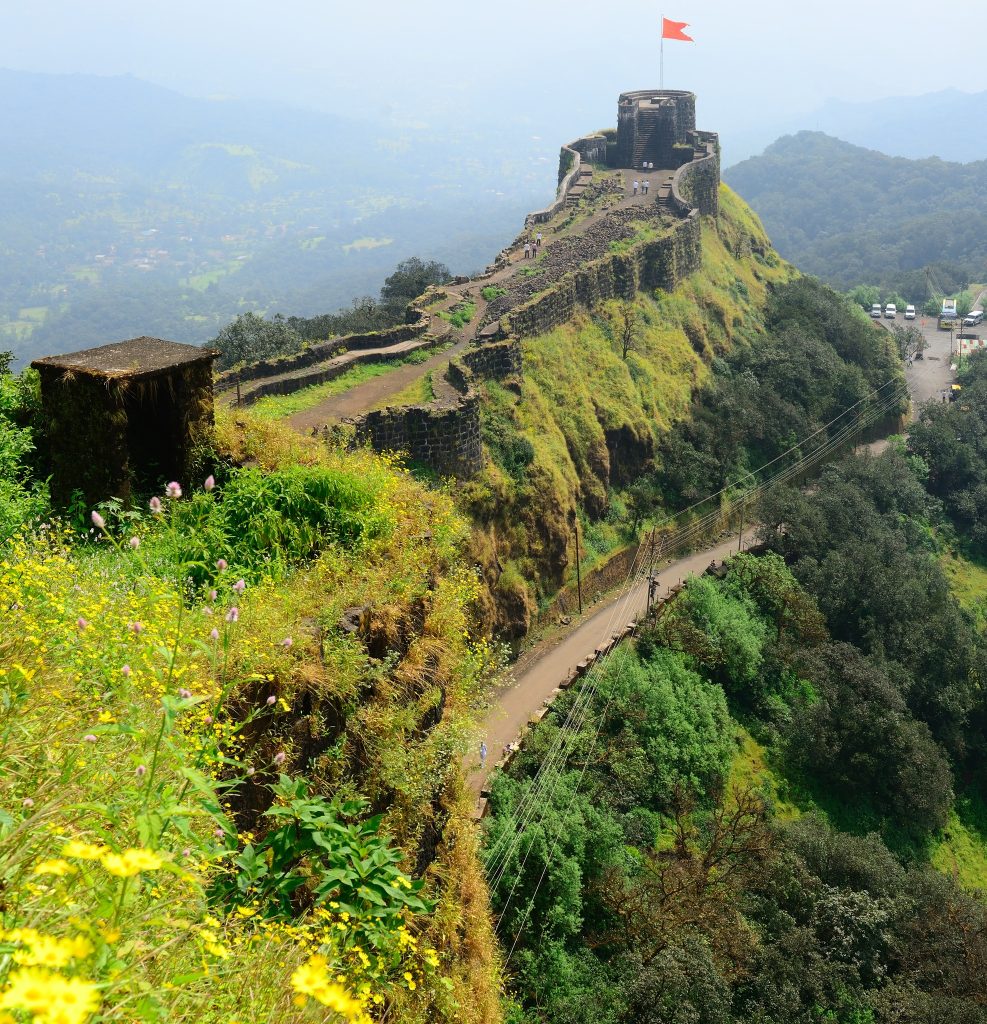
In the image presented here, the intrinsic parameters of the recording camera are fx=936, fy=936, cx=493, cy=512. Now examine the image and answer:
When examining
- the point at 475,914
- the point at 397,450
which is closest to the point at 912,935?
the point at 475,914

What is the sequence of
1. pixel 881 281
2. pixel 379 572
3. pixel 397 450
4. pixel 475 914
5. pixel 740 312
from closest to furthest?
pixel 379 572
pixel 475 914
pixel 397 450
pixel 740 312
pixel 881 281

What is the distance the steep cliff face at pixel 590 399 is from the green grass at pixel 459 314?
178 cm

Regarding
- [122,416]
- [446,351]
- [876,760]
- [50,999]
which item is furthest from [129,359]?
[876,760]

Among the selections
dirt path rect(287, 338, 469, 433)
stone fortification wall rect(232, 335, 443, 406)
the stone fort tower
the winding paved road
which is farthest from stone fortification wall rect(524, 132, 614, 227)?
stone fortification wall rect(232, 335, 443, 406)

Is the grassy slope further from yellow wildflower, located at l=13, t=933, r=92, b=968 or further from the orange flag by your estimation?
the orange flag

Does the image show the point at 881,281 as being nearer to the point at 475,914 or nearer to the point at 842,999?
the point at 842,999

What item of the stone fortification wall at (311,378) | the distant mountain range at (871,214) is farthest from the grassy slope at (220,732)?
the distant mountain range at (871,214)

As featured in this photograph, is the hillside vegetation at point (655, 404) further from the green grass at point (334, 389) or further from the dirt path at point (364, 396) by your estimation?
the green grass at point (334, 389)

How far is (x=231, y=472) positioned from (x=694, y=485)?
22.0 m

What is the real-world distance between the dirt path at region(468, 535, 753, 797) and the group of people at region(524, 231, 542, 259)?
13978 mm

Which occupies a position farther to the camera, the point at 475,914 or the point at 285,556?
the point at 475,914

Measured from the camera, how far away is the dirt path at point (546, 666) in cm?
1940

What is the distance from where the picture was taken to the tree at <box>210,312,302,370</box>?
1390 inches

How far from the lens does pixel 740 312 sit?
138ft
